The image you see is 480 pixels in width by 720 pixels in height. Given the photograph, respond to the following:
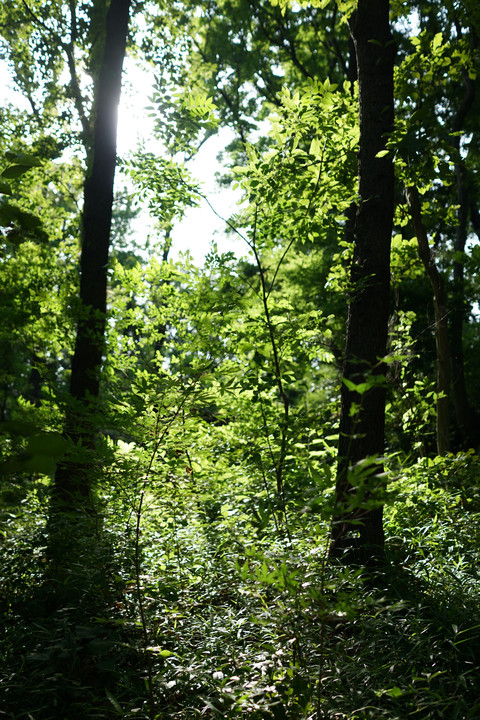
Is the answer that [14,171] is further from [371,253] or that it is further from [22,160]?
[371,253]

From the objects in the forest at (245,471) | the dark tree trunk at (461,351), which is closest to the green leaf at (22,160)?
the forest at (245,471)

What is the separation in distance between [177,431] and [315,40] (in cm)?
1137

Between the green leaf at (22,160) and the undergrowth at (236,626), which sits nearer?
the green leaf at (22,160)

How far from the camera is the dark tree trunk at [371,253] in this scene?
3.22 metres

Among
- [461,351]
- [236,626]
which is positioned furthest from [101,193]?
[461,351]

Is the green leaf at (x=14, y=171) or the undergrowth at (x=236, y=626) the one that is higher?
the green leaf at (x=14, y=171)

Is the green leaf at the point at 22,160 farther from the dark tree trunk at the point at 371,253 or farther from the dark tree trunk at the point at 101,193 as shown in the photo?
the dark tree trunk at the point at 101,193

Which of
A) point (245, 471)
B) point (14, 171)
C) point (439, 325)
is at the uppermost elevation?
point (439, 325)

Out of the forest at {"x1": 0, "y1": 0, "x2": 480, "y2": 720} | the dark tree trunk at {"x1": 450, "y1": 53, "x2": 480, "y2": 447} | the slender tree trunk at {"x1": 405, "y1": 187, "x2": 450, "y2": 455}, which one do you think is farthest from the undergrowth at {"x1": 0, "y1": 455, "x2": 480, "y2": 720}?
the dark tree trunk at {"x1": 450, "y1": 53, "x2": 480, "y2": 447}

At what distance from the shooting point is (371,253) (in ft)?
11.2

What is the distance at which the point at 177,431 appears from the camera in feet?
10.3

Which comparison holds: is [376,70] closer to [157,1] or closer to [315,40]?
[157,1]

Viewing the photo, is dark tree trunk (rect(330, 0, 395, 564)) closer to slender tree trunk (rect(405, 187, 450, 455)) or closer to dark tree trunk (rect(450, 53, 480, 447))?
slender tree trunk (rect(405, 187, 450, 455))

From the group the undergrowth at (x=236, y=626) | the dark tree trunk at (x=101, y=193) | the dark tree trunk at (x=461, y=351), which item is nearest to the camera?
the undergrowth at (x=236, y=626)
